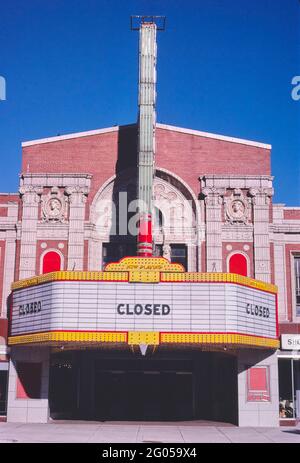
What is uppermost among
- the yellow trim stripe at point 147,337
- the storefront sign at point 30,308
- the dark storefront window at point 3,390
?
the storefront sign at point 30,308

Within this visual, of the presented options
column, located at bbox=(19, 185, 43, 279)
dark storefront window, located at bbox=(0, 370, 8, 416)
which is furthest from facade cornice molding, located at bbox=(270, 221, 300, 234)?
dark storefront window, located at bbox=(0, 370, 8, 416)

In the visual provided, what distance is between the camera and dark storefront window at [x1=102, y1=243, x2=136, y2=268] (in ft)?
121

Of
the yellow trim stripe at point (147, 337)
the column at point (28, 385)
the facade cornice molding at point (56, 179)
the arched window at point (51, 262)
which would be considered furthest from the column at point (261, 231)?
the column at point (28, 385)

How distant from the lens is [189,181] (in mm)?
37000

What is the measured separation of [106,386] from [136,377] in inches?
67.9

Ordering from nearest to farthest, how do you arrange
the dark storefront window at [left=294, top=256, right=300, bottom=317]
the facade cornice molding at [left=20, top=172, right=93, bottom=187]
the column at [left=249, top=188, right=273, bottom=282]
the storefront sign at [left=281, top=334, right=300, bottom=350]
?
the storefront sign at [left=281, top=334, right=300, bottom=350] → the column at [left=249, top=188, right=273, bottom=282] → the dark storefront window at [left=294, top=256, right=300, bottom=317] → the facade cornice molding at [left=20, top=172, right=93, bottom=187]

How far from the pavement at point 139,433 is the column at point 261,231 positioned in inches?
327

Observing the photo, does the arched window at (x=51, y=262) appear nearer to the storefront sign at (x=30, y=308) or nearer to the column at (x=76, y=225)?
the column at (x=76, y=225)

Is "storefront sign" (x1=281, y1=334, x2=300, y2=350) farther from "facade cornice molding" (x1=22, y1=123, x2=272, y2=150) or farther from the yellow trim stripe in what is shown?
"facade cornice molding" (x1=22, y1=123, x2=272, y2=150)

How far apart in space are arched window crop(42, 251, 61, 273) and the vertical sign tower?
5.59 meters

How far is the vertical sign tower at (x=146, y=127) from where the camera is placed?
33250 mm

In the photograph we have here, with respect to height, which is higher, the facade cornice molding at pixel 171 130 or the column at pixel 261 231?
the facade cornice molding at pixel 171 130

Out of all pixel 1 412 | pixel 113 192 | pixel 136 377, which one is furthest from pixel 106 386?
pixel 113 192
